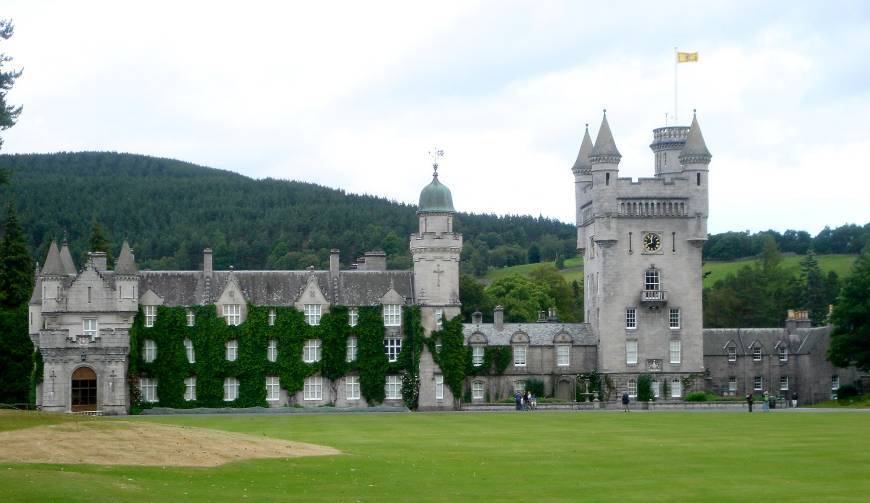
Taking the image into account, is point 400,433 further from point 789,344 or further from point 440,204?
point 789,344

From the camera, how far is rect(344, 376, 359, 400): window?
3209 inches

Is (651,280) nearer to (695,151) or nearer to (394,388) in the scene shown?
(695,151)

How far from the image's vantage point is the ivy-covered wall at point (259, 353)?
7906 cm

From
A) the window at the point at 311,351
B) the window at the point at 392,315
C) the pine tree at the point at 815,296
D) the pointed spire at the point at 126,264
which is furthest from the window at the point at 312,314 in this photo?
the pine tree at the point at 815,296

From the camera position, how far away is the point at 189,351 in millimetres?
79875

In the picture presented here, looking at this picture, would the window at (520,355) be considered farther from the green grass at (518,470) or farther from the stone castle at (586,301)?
the green grass at (518,470)

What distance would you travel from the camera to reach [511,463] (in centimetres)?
3769

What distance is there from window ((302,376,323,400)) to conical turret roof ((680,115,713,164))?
27.3 meters

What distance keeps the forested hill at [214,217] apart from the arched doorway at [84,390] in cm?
6188

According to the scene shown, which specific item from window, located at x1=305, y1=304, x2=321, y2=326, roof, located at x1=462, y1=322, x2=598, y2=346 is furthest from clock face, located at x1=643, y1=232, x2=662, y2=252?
window, located at x1=305, y1=304, x2=321, y2=326

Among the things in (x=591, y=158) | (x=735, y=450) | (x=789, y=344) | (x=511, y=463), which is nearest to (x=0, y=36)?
(x=511, y=463)

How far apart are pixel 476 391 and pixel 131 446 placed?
48.1 metres

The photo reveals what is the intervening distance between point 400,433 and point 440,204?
107 ft

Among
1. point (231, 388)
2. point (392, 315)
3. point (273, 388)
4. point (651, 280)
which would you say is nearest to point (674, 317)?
point (651, 280)
